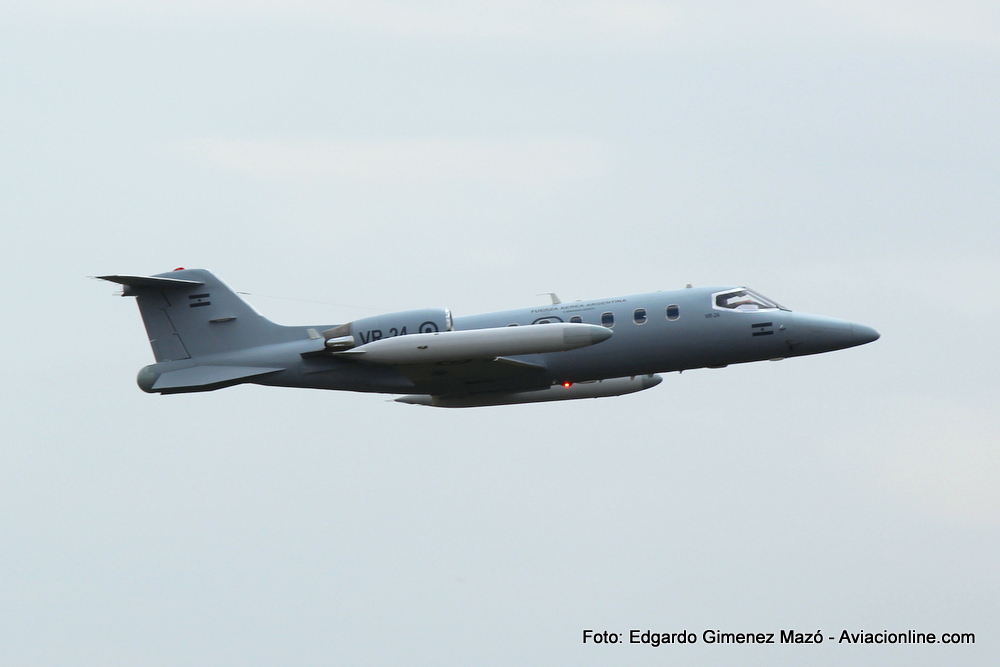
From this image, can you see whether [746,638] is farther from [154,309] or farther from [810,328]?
[154,309]

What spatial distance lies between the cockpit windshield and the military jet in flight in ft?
0.10

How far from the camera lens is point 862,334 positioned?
3162 cm

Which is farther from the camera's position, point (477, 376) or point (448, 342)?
point (477, 376)

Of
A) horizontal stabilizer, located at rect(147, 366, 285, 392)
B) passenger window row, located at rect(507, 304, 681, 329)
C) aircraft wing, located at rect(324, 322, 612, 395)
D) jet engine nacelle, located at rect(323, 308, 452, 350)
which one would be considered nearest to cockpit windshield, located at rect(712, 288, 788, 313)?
passenger window row, located at rect(507, 304, 681, 329)

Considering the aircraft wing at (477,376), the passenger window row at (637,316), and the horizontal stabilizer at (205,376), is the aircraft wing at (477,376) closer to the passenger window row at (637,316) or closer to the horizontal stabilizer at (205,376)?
the passenger window row at (637,316)

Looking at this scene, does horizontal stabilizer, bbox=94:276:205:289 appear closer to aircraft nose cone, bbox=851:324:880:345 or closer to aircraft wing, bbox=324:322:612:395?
aircraft wing, bbox=324:322:612:395

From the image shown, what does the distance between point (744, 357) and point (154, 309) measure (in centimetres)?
Answer: 1473

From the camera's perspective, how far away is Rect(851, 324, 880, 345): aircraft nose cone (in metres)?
31.6

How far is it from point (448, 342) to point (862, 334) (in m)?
10.3

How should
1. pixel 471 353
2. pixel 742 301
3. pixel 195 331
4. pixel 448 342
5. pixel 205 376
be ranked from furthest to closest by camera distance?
pixel 195 331 → pixel 205 376 → pixel 742 301 → pixel 448 342 → pixel 471 353

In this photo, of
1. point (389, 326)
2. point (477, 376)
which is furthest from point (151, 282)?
point (477, 376)

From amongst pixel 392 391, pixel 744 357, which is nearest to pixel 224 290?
pixel 392 391

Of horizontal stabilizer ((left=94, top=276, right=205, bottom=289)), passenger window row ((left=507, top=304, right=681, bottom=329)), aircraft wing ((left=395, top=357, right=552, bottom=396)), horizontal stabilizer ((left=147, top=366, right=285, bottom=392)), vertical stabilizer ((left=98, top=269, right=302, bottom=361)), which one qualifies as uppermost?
horizontal stabilizer ((left=94, top=276, right=205, bottom=289))

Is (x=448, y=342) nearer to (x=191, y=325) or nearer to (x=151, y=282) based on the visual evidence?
(x=191, y=325)
